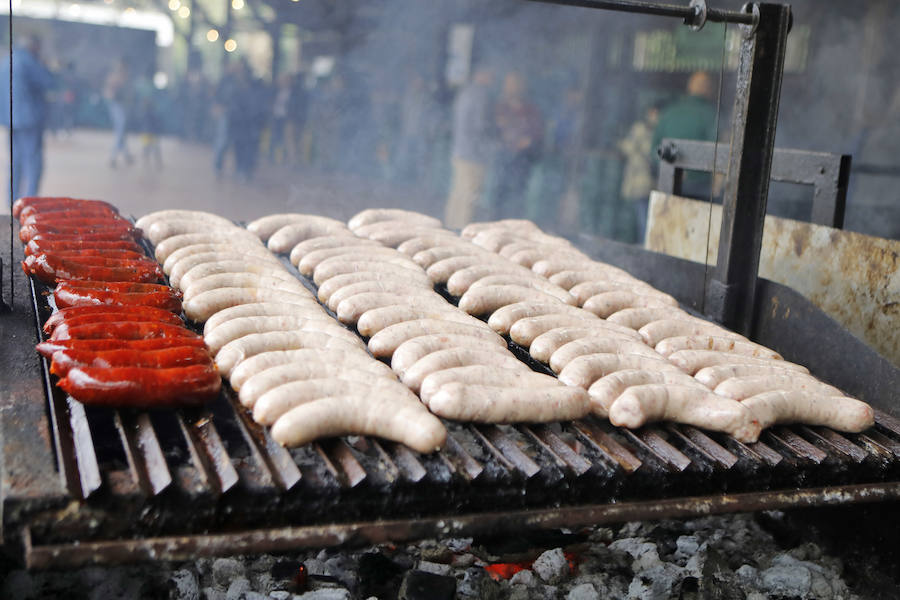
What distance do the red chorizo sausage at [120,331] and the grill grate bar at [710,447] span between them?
6.42ft

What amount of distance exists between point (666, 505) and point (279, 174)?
13607mm

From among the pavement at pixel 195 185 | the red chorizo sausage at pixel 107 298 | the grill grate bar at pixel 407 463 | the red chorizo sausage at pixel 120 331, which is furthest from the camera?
the pavement at pixel 195 185

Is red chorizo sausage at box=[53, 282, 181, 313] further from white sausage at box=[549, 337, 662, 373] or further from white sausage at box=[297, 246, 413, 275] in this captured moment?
white sausage at box=[549, 337, 662, 373]

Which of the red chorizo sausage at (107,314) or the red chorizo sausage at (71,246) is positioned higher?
the red chorizo sausage at (71,246)

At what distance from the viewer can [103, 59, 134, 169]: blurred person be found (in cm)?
1435

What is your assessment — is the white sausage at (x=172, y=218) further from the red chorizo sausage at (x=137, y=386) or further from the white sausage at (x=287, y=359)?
the red chorizo sausage at (x=137, y=386)

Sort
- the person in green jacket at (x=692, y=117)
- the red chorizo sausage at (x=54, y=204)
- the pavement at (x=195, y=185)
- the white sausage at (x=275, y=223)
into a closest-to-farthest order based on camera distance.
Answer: the red chorizo sausage at (x=54, y=204)
the white sausage at (x=275, y=223)
the person in green jacket at (x=692, y=117)
the pavement at (x=195, y=185)

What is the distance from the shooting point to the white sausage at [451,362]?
2.98 meters

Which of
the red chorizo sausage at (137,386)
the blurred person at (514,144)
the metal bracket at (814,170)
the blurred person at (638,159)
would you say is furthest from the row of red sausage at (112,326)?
the blurred person at (638,159)

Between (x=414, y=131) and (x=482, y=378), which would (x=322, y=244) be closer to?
(x=482, y=378)

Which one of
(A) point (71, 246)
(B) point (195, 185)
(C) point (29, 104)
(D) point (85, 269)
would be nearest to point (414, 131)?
(B) point (195, 185)

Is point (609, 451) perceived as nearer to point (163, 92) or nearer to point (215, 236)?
point (215, 236)

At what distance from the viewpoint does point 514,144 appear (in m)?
12.1

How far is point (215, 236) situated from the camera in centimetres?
478
